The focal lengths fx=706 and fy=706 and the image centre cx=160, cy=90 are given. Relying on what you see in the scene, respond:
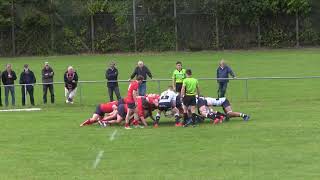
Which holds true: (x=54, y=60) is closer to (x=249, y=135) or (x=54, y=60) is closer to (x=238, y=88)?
(x=238, y=88)

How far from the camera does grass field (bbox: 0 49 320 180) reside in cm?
1411

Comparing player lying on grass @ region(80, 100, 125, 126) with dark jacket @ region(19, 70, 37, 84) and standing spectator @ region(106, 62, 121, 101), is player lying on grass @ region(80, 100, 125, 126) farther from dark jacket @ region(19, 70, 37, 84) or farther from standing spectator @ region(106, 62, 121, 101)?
dark jacket @ region(19, 70, 37, 84)

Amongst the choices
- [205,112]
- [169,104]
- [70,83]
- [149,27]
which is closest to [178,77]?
[205,112]

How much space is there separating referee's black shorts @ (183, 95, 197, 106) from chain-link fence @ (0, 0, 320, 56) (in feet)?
129

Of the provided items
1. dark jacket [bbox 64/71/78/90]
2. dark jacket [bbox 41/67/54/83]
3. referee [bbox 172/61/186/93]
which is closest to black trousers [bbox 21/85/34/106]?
dark jacket [bbox 41/67/54/83]

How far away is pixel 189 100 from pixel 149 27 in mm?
41250

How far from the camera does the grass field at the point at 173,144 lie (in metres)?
14.1

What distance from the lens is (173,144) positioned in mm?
17703

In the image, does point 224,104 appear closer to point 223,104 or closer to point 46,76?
point 223,104

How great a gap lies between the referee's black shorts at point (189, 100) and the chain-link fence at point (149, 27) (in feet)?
129

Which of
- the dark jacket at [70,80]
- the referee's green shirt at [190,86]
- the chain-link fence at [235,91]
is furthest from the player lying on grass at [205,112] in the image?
the dark jacket at [70,80]

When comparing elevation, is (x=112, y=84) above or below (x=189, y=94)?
below

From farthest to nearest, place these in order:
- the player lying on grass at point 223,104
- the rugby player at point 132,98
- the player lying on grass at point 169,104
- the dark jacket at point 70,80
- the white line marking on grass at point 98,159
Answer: the dark jacket at point 70,80 < the player lying on grass at point 223,104 < the player lying on grass at point 169,104 < the rugby player at point 132,98 < the white line marking on grass at point 98,159

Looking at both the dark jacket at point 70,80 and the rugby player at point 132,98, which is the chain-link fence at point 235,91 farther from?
the rugby player at point 132,98
